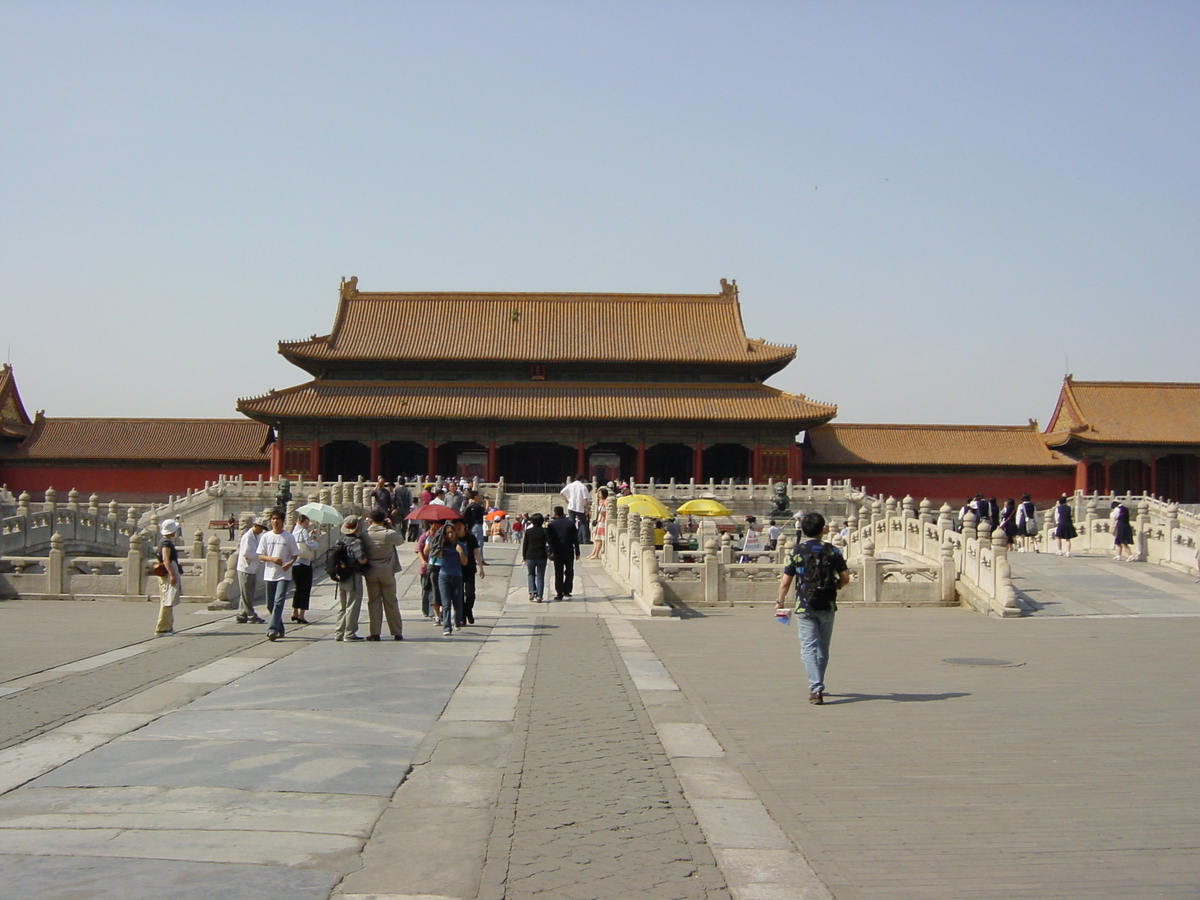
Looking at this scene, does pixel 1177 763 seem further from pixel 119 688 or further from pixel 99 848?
pixel 119 688

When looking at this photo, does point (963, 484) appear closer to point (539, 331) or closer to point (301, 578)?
point (539, 331)

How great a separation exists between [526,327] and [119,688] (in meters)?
43.5

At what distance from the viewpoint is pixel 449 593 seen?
45.8ft

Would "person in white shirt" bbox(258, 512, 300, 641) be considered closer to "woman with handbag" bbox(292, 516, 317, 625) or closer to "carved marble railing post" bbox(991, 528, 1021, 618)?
"woman with handbag" bbox(292, 516, 317, 625)

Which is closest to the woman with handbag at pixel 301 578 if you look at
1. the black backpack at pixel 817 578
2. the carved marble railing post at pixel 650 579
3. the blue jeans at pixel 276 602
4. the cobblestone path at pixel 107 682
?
the blue jeans at pixel 276 602

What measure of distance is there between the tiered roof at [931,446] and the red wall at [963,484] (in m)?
0.57

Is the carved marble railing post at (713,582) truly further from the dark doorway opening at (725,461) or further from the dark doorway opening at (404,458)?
the dark doorway opening at (404,458)

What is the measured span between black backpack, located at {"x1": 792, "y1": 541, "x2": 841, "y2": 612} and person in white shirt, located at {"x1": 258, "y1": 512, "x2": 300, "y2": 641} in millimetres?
6381

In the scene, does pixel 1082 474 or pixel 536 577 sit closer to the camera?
pixel 536 577

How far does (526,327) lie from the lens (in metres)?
52.4

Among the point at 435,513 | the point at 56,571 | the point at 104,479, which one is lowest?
the point at 56,571

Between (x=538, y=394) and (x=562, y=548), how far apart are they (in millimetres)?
31769

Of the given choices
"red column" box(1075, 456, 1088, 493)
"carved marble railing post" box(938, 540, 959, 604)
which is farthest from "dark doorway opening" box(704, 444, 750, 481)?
"carved marble railing post" box(938, 540, 959, 604)

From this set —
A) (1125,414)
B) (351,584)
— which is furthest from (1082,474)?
(351,584)
